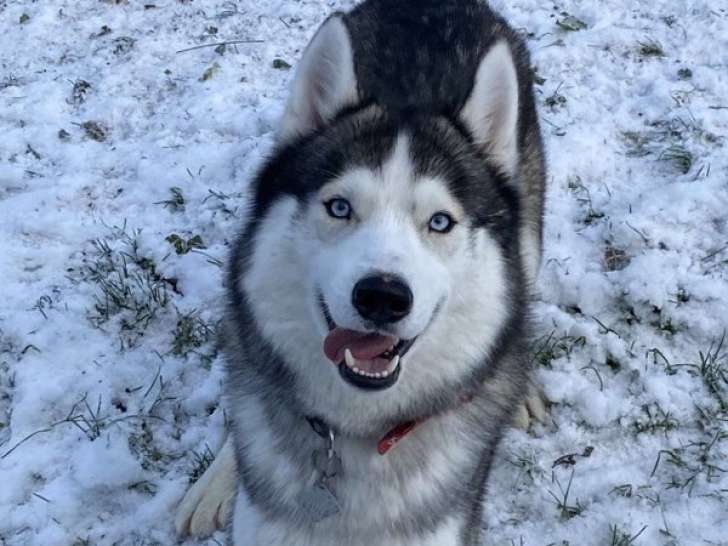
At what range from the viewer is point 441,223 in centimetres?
256

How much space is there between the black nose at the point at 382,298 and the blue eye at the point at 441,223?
334 millimetres

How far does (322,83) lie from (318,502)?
1.41 m

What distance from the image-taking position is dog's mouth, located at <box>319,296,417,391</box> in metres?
2.44

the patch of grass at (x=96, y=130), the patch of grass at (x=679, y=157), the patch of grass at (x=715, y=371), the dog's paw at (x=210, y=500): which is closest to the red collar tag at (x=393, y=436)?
the dog's paw at (x=210, y=500)

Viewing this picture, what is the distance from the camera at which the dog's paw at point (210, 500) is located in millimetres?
3369

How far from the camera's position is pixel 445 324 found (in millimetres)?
2586

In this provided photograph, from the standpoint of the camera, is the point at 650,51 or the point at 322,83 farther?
the point at 650,51

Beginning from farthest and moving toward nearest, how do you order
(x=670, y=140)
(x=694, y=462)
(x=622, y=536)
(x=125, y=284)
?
(x=670, y=140), (x=125, y=284), (x=694, y=462), (x=622, y=536)

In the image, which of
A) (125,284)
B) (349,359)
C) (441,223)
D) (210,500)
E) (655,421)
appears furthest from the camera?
(125,284)

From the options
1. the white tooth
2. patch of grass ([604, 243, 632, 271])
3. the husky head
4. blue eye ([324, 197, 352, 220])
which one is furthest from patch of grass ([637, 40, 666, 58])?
the white tooth

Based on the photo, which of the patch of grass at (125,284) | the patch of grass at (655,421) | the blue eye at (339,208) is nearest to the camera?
the blue eye at (339,208)

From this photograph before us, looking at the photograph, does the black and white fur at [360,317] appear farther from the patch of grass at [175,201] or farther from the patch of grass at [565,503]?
the patch of grass at [175,201]

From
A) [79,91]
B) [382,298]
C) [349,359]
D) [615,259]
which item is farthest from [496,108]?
[79,91]

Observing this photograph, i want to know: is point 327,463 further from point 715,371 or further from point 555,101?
point 555,101
